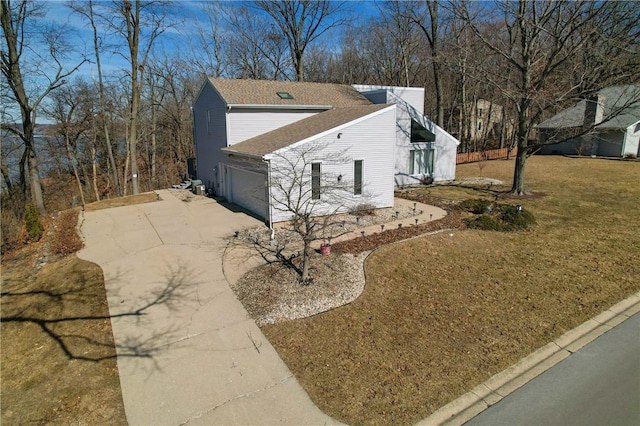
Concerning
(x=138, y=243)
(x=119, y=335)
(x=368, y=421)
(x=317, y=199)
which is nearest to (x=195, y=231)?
(x=138, y=243)

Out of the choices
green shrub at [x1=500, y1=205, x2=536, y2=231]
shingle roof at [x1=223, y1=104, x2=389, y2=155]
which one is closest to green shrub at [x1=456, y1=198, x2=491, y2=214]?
green shrub at [x1=500, y1=205, x2=536, y2=231]

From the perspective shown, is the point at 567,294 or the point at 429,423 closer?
the point at 429,423

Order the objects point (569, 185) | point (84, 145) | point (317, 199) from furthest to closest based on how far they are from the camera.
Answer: point (84, 145), point (569, 185), point (317, 199)

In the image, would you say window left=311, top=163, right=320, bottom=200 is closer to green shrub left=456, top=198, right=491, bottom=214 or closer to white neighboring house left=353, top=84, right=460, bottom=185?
green shrub left=456, top=198, right=491, bottom=214

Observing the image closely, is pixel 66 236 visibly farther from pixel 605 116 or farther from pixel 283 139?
pixel 605 116

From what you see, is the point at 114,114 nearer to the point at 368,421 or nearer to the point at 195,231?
the point at 195,231

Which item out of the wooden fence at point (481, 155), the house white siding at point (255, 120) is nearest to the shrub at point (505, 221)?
the house white siding at point (255, 120)
